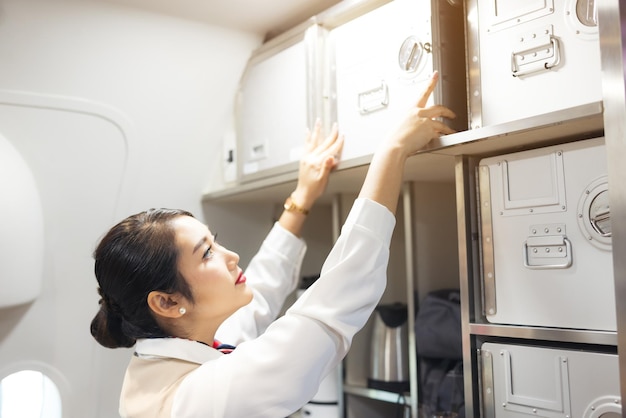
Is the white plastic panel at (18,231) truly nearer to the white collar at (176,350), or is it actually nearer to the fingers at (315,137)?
the white collar at (176,350)

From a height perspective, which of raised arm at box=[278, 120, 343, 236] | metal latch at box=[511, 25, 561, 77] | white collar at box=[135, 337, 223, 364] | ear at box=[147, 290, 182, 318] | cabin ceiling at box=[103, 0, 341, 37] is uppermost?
cabin ceiling at box=[103, 0, 341, 37]

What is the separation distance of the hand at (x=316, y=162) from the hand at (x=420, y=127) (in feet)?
1.09

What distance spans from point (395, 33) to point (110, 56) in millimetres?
988

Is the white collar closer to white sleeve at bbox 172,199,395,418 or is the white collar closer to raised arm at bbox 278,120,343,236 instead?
white sleeve at bbox 172,199,395,418

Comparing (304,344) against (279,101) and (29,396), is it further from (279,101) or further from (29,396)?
(29,396)

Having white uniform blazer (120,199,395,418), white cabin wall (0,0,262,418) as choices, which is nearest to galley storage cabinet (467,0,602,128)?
white uniform blazer (120,199,395,418)

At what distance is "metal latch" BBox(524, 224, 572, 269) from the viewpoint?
1.25 m

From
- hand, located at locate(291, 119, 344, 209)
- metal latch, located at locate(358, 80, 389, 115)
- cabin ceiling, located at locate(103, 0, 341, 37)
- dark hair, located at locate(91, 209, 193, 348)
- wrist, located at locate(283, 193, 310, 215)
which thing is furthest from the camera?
cabin ceiling, located at locate(103, 0, 341, 37)

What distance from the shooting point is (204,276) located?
138 cm

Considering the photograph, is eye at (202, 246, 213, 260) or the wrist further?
the wrist

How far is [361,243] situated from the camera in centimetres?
131

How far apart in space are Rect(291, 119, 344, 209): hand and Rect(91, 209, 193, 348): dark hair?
490mm

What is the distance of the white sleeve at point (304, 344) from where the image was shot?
4.01 feet

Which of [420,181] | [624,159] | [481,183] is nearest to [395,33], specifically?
[481,183]
